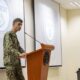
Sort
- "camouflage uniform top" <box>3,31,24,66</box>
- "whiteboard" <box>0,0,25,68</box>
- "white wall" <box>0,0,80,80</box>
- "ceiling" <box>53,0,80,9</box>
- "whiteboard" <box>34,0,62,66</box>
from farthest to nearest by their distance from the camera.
Result: "white wall" <box>0,0,80,80</box> < "ceiling" <box>53,0,80,9</box> < "whiteboard" <box>34,0,62,66</box> < "whiteboard" <box>0,0,25,68</box> < "camouflage uniform top" <box>3,31,24,66</box>

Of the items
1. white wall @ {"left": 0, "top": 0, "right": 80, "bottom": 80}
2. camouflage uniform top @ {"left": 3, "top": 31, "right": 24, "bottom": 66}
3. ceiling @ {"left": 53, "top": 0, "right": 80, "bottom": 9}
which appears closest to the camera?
camouflage uniform top @ {"left": 3, "top": 31, "right": 24, "bottom": 66}

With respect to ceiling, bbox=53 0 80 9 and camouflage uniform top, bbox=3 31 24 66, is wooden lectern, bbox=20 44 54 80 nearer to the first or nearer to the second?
camouflage uniform top, bbox=3 31 24 66

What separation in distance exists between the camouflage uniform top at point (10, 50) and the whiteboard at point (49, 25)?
311cm

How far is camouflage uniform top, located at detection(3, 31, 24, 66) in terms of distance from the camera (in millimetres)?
3318

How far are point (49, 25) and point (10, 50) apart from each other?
4403mm

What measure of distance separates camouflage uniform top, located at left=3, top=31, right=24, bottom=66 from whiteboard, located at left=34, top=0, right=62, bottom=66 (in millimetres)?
3111

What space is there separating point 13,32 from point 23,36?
7.57 feet

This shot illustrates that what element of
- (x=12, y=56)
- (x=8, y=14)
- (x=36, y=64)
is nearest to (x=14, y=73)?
(x=12, y=56)

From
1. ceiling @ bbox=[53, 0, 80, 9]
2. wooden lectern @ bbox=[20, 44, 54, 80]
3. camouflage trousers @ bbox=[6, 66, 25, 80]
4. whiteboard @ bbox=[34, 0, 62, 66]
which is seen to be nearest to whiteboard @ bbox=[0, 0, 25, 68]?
whiteboard @ bbox=[34, 0, 62, 66]

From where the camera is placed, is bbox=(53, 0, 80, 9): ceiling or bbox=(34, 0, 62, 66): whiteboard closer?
bbox=(34, 0, 62, 66): whiteboard

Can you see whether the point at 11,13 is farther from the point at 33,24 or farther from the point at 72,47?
the point at 72,47

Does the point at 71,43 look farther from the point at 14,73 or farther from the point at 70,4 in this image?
the point at 14,73

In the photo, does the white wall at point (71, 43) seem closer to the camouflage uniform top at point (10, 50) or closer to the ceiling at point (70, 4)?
the ceiling at point (70, 4)

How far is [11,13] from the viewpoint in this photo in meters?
5.31
